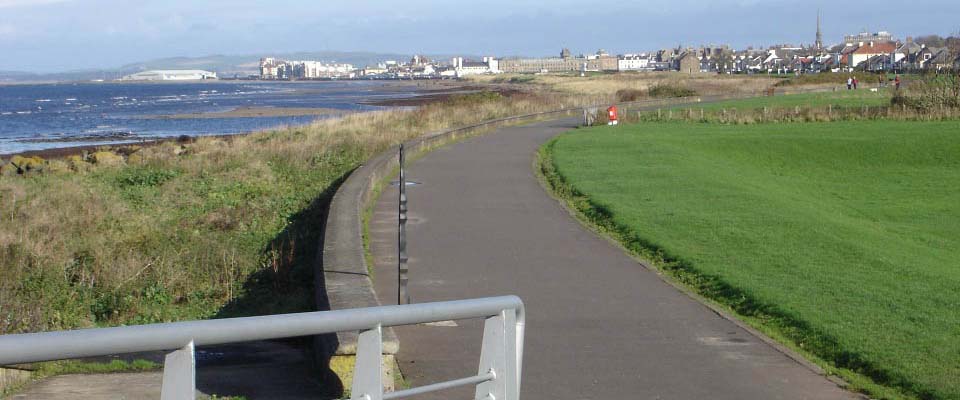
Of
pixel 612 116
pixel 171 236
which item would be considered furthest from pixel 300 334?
pixel 612 116

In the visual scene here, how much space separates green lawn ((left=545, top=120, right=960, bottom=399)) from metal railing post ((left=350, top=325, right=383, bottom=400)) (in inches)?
196

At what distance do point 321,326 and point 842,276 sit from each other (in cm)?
923

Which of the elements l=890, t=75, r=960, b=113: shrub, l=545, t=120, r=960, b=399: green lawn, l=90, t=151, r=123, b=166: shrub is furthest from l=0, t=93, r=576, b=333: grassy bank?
l=890, t=75, r=960, b=113: shrub

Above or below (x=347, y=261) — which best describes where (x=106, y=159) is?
below

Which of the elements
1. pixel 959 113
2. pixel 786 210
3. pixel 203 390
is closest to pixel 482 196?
pixel 786 210

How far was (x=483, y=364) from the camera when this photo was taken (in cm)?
412

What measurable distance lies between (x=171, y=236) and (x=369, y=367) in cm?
1321

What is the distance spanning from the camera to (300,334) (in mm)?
3191

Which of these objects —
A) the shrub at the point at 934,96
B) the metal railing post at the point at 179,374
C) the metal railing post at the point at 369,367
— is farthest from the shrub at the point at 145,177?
the shrub at the point at 934,96

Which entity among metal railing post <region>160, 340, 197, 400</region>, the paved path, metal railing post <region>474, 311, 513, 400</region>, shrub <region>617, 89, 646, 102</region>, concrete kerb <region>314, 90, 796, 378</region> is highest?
metal railing post <region>160, 340, 197, 400</region>

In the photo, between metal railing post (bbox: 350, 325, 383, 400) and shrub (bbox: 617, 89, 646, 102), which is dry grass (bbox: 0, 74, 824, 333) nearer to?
metal railing post (bbox: 350, 325, 383, 400)

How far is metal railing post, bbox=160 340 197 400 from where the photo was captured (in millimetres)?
2953

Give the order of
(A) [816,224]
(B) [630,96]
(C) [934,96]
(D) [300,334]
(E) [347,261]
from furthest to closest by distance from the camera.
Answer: (B) [630,96] < (C) [934,96] < (A) [816,224] < (E) [347,261] < (D) [300,334]

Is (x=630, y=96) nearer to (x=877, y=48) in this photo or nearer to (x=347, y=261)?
(x=347, y=261)
